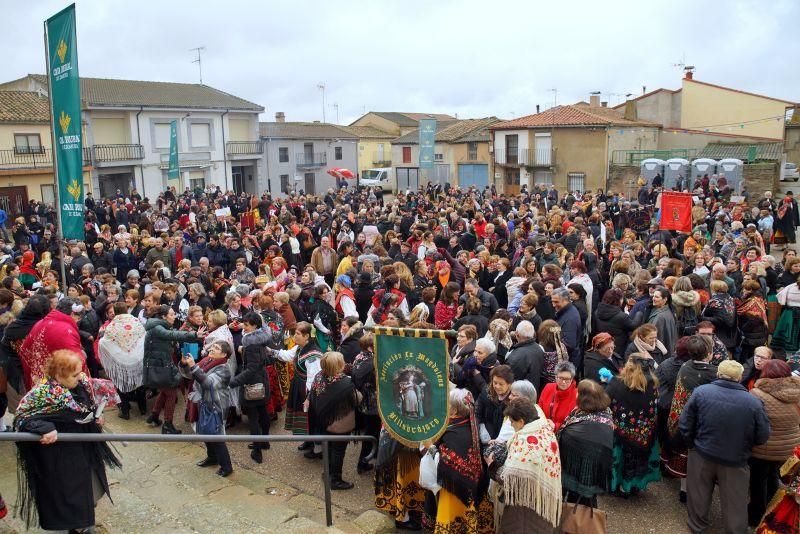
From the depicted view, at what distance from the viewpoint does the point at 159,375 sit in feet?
22.9

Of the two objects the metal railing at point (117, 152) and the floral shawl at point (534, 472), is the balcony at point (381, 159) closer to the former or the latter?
the metal railing at point (117, 152)

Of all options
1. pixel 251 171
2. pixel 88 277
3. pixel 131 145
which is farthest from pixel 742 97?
pixel 88 277

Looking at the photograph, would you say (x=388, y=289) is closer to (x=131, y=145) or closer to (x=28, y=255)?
(x=28, y=255)

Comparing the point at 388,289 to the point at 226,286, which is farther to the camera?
the point at 226,286

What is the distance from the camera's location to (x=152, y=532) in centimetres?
472

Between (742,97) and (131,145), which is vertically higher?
(742,97)

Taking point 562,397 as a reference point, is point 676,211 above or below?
above

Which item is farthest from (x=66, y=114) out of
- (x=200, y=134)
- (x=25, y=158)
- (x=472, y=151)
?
(x=472, y=151)

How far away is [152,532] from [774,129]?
38016mm

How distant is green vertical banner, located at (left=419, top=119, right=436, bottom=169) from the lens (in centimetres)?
2742

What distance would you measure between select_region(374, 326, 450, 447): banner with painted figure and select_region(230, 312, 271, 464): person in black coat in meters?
1.98

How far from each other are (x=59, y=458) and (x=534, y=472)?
10.6 feet

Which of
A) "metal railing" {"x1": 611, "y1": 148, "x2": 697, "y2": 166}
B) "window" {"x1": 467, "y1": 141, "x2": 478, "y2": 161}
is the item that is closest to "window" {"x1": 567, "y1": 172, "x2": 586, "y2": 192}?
"metal railing" {"x1": 611, "y1": 148, "x2": 697, "y2": 166}

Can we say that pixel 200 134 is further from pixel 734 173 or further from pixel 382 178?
pixel 734 173
